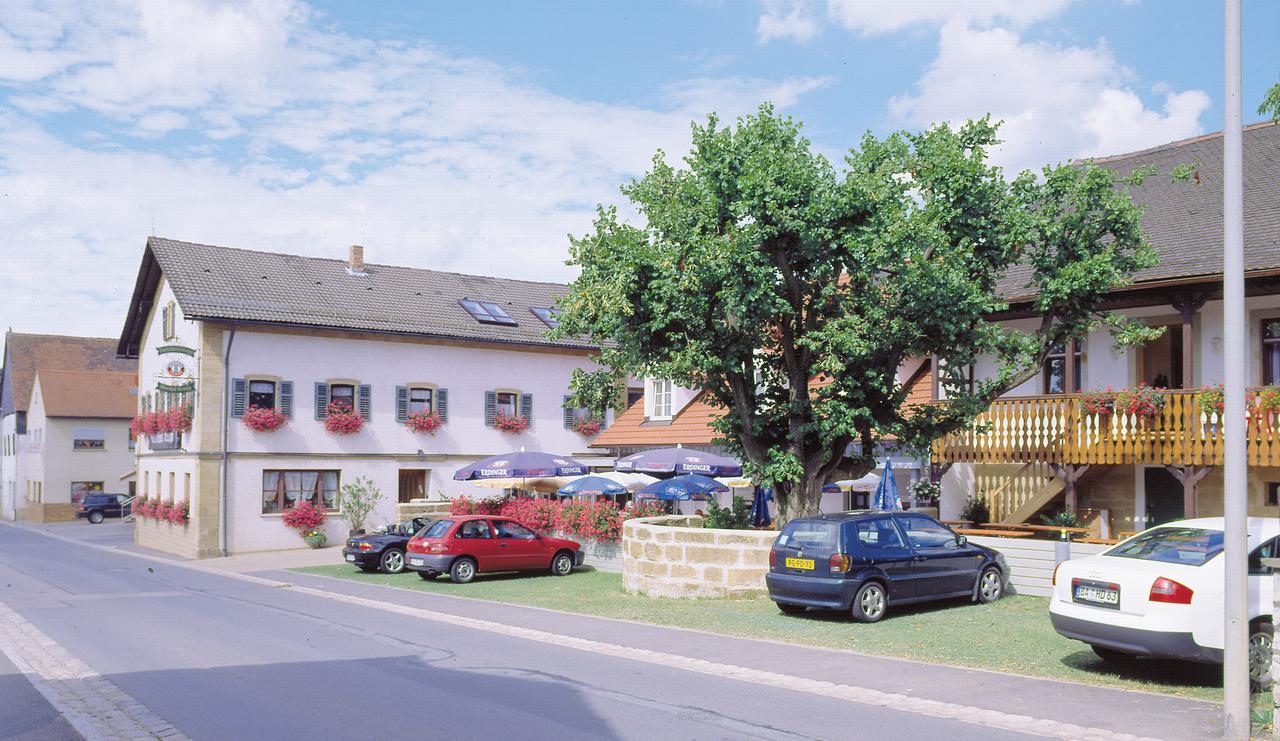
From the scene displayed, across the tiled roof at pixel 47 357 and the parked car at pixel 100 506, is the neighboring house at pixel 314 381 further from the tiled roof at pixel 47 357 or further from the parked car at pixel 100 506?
the tiled roof at pixel 47 357

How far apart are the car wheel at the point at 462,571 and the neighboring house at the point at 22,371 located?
180 feet

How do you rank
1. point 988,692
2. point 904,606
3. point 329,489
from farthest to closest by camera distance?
point 329,489 → point 904,606 → point 988,692

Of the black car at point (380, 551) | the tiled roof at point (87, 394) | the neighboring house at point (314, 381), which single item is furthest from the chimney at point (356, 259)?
the tiled roof at point (87, 394)

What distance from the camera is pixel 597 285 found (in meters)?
18.4

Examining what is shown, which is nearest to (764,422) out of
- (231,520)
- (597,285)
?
(597,285)

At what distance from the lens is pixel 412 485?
127 ft

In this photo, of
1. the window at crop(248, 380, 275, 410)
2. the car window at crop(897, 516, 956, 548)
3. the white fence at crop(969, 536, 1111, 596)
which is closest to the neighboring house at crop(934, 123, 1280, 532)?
the white fence at crop(969, 536, 1111, 596)

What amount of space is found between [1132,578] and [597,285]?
1016cm

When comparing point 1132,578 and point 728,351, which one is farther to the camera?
point 728,351

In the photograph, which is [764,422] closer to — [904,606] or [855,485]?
[904,606]

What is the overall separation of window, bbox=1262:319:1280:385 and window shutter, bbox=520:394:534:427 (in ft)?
86.0

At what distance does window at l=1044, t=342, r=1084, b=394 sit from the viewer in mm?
23797

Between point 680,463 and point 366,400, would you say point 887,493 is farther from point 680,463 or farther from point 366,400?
point 366,400

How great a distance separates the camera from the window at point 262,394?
115 ft
